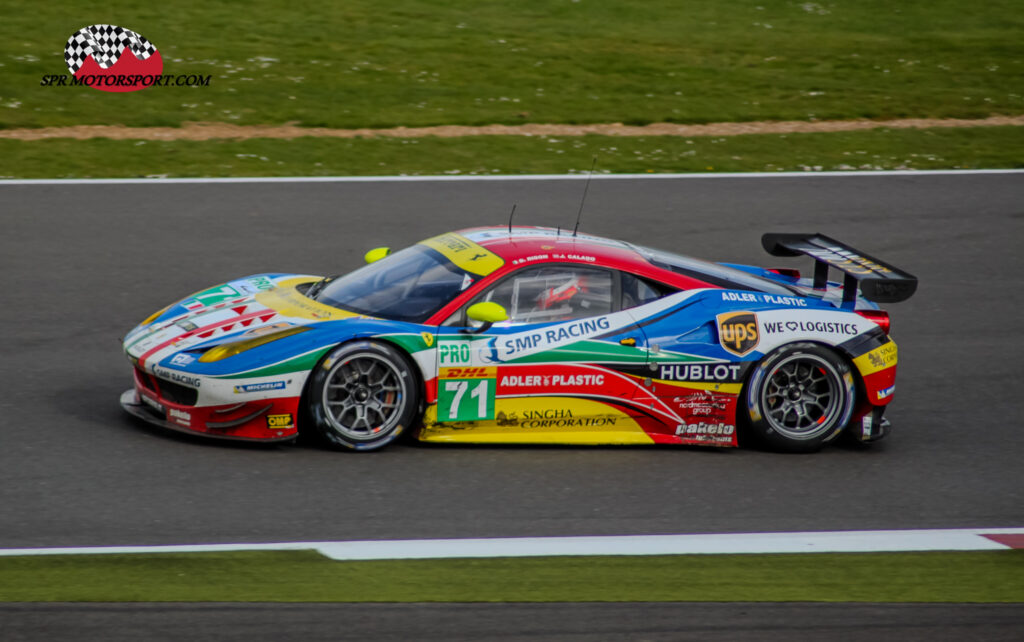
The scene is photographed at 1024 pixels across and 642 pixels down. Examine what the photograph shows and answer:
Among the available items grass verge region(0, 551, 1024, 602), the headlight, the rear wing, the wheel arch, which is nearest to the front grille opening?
the headlight

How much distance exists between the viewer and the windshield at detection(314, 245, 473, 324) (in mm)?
7227

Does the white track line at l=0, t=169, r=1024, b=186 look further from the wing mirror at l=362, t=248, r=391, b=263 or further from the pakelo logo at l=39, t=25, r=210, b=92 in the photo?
the wing mirror at l=362, t=248, r=391, b=263

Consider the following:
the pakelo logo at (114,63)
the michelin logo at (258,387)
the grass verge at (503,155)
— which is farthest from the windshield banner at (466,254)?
the pakelo logo at (114,63)

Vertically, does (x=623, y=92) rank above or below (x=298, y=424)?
above

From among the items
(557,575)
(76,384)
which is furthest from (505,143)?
(557,575)

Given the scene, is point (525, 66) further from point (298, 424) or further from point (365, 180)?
point (298, 424)

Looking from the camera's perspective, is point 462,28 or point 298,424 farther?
point 462,28

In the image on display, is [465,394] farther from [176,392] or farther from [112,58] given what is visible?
[112,58]

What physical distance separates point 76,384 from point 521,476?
303cm

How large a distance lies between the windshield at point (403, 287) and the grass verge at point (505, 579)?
1.92 m

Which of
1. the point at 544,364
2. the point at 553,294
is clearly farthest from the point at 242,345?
the point at 553,294

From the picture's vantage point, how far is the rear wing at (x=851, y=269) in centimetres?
746

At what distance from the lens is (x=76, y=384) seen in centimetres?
799

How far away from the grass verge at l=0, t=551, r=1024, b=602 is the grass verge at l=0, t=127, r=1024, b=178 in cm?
850
